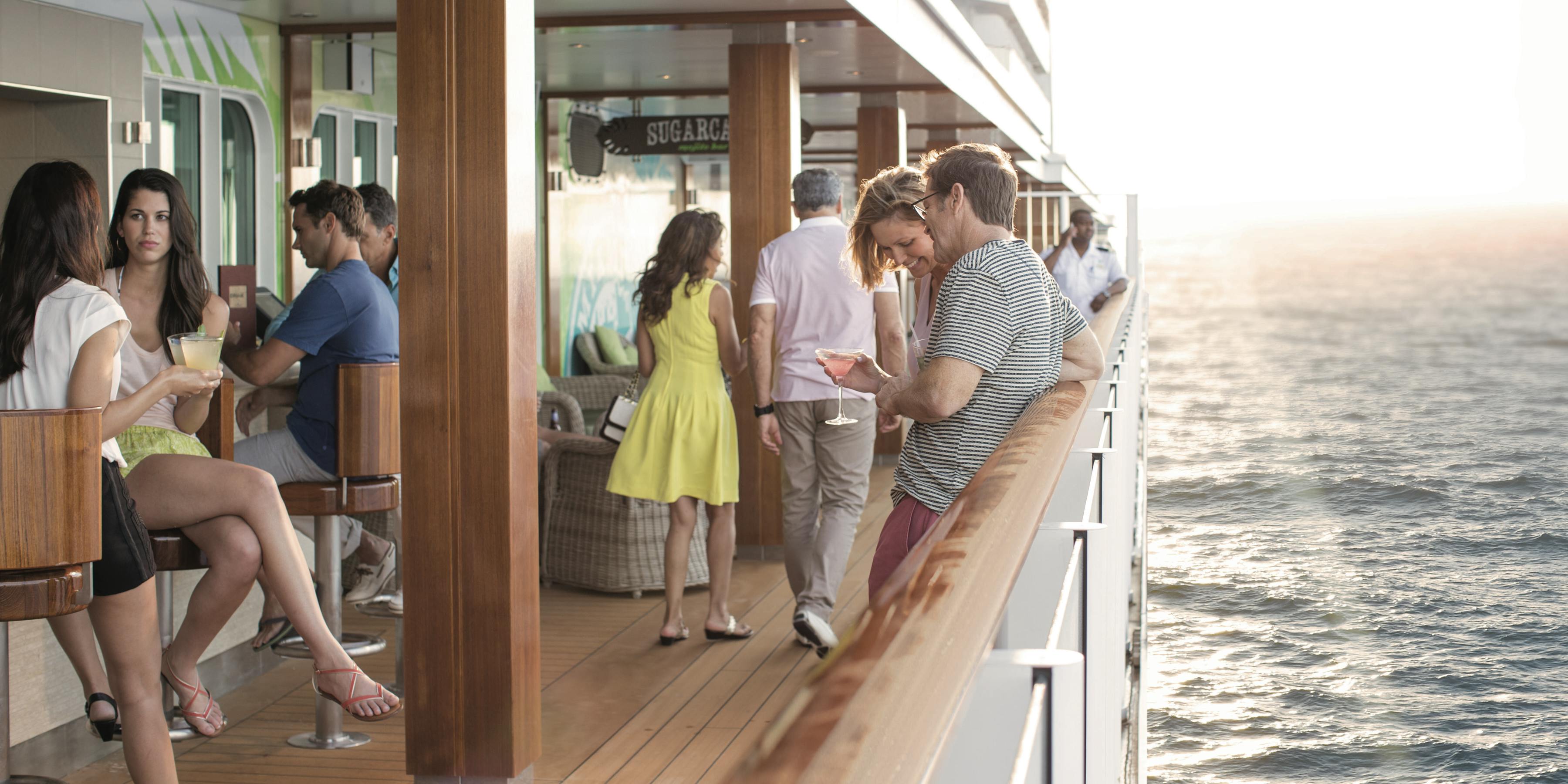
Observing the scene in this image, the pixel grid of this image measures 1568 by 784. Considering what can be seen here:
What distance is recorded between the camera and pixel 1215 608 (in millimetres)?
16953

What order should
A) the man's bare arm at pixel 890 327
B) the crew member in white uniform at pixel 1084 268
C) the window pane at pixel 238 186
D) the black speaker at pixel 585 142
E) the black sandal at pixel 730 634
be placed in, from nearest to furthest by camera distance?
the man's bare arm at pixel 890 327, the black sandal at pixel 730 634, the window pane at pixel 238 186, the black speaker at pixel 585 142, the crew member in white uniform at pixel 1084 268

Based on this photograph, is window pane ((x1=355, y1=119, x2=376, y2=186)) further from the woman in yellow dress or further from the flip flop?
the flip flop

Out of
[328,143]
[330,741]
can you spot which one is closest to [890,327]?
[330,741]

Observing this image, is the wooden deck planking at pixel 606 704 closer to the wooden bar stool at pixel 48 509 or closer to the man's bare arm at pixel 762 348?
the man's bare arm at pixel 762 348

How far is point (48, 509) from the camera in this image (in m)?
2.96

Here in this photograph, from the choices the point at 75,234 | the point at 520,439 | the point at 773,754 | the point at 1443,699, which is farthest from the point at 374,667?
the point at 1443,699

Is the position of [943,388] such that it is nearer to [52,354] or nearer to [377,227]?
[52,354]

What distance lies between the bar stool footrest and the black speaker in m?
7.84

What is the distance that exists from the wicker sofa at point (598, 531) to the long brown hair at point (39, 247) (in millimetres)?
3152

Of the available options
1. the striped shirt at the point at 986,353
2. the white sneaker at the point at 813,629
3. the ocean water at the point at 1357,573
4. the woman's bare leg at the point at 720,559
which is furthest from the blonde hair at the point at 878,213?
the ocean water at the point at 1357,573

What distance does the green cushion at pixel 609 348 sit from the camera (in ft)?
41.2

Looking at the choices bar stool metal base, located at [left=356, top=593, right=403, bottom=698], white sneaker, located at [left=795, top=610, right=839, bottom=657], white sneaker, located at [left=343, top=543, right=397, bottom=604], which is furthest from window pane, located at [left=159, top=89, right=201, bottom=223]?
white sneaker, located at [left=795, top=610, right=839, bottom=657]

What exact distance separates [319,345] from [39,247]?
1152 mm

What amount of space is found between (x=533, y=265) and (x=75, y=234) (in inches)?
41.5
